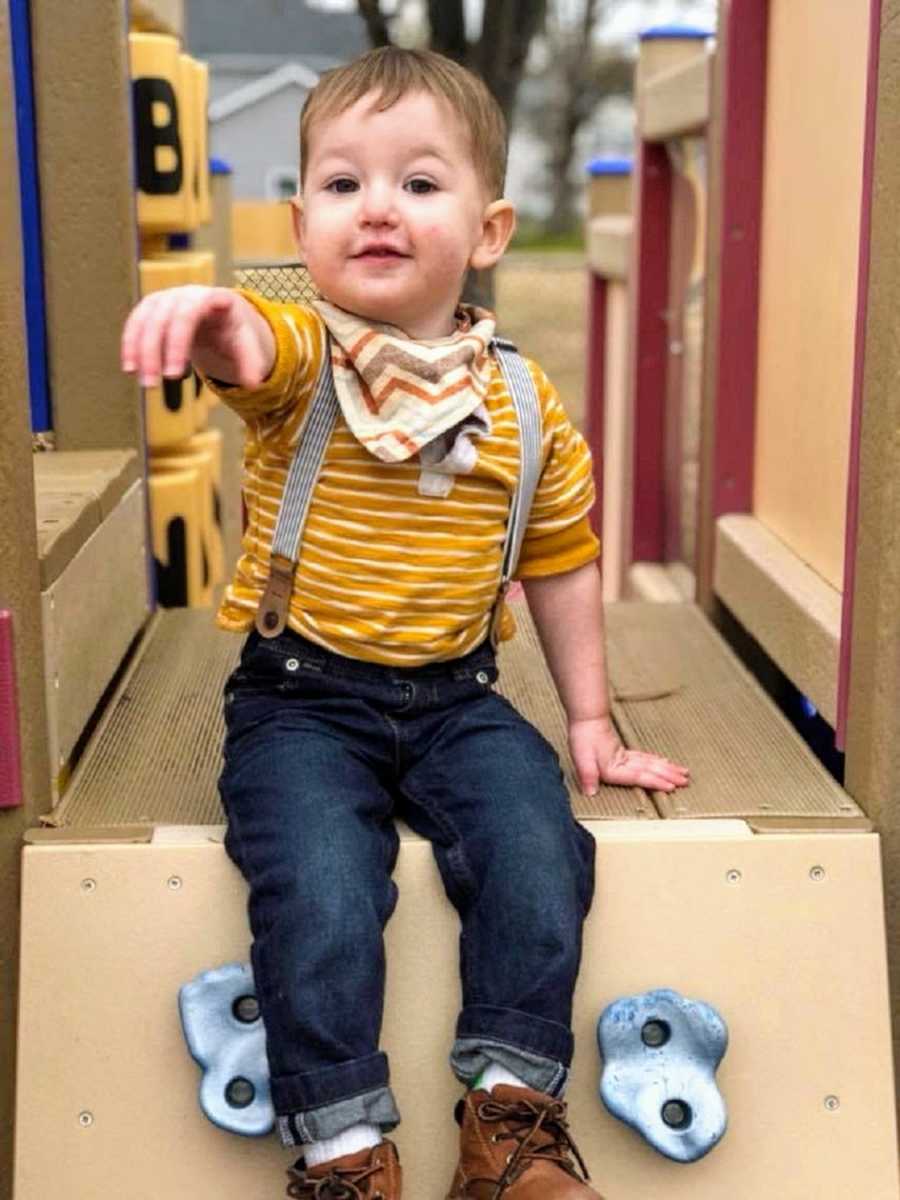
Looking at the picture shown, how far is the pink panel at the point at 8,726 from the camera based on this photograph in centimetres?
197

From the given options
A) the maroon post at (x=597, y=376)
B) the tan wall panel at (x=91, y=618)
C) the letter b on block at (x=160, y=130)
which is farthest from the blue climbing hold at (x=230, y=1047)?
the maroon post at (x=597, y=376)

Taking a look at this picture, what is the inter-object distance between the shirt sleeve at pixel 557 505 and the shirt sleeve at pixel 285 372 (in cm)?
32

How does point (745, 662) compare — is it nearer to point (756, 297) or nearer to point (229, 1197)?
point (756, 297)

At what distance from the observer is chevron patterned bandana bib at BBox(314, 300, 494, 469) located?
207 centimetres

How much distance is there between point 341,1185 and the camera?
1.80 m

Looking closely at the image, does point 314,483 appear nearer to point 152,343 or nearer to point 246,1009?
point 152,343

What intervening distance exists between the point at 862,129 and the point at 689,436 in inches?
238

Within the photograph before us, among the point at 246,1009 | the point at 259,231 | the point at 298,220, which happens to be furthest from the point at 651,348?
the point at 259,231

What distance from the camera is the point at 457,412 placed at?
6.86 feet

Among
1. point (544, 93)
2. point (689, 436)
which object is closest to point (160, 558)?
point (689, 436)

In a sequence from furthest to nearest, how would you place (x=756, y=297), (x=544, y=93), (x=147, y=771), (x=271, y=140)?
(x=544, y=93) → (x=271, y=140) → (x=756, y=297) → (x=147, y=771)

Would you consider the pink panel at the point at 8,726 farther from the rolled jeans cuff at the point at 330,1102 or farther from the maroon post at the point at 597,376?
the maroon post at the point at 597,376

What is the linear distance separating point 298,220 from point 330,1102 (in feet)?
3.30

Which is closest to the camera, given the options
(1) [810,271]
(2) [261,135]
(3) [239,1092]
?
(3) [239,1092]
